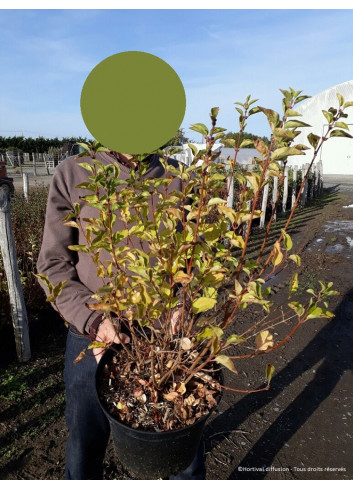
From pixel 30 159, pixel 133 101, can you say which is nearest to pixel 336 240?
pixel 133 101

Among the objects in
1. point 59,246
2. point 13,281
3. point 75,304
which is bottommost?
point 13,281

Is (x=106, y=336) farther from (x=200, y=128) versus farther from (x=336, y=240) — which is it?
(x=336, y=240)

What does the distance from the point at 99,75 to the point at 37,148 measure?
5430cm

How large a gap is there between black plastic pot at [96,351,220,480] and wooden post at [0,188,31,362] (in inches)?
77.2

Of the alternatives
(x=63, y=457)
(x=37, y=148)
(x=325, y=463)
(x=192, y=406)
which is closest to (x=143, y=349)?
(x=192, y=406)

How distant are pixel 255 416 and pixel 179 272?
2387 millimetres

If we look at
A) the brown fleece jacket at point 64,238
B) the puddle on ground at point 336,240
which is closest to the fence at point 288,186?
the puddle on ground at point 336,240

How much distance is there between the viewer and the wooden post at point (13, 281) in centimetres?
284

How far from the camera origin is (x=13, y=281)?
2.99 meters

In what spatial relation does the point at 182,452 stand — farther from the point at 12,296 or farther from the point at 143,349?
the point at 12,296

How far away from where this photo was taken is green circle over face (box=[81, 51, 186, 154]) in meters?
0.66

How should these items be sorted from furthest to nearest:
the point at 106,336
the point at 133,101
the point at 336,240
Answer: the point at 336,240, the point at 106,336, the point at 133,101

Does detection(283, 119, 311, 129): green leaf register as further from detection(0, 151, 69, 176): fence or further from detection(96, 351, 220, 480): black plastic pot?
detection(0, 151, 69, 176): fence

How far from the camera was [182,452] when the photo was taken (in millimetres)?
1216
